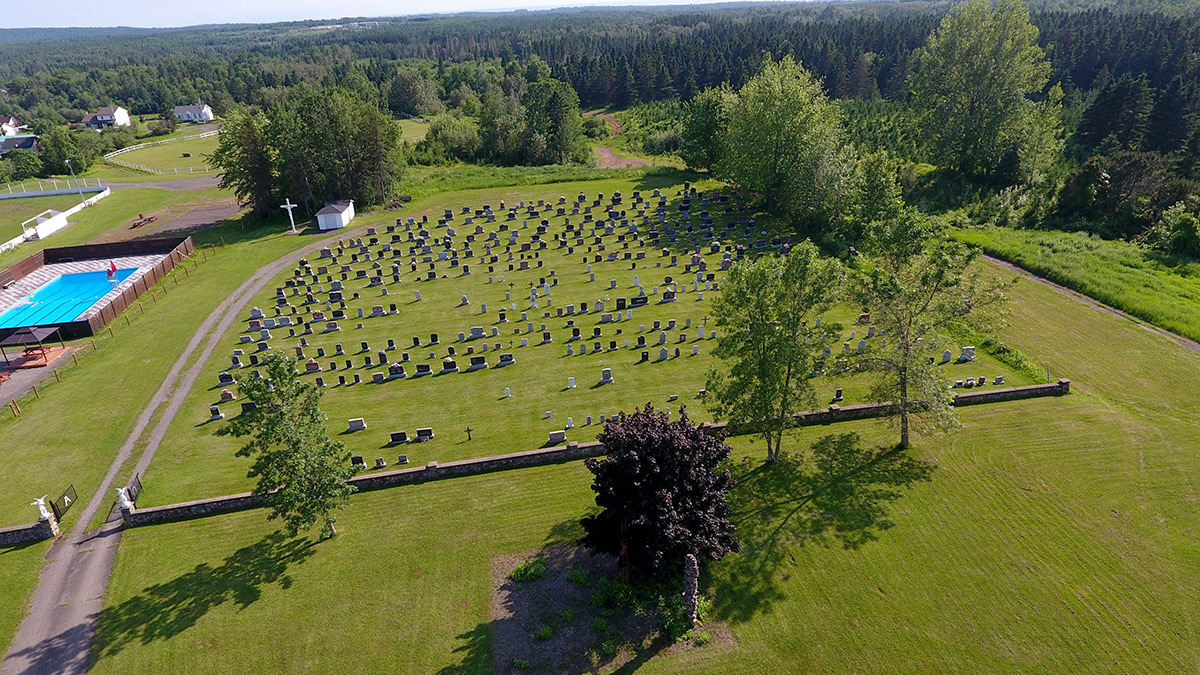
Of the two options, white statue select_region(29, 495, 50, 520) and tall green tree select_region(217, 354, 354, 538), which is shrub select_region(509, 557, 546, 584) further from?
white statue select_region(29, 495, 50, 520)

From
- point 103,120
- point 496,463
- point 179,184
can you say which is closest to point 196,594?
point 496,463

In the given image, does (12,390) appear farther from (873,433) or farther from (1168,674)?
(1168,674)

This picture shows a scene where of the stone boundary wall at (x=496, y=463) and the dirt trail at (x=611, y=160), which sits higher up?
the dirt trail at (x=611, y=160)

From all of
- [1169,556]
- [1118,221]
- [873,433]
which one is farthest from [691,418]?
[1118,221]

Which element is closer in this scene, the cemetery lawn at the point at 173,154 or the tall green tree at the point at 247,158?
the tall green tree at the point at 247,158

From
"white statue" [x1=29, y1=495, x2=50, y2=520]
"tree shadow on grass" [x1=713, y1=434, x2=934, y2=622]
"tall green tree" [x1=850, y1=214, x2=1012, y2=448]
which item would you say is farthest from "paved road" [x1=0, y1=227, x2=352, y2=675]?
"tall green tree" [x1=850, y1=214, x2=1012, y2=448]

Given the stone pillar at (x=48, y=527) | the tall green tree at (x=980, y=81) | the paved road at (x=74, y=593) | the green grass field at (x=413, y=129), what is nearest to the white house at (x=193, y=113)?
the green grass field at (x=413, y=129)

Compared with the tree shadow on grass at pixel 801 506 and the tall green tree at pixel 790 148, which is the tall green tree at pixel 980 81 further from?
the tree shadow on grass at pixel 801 506
